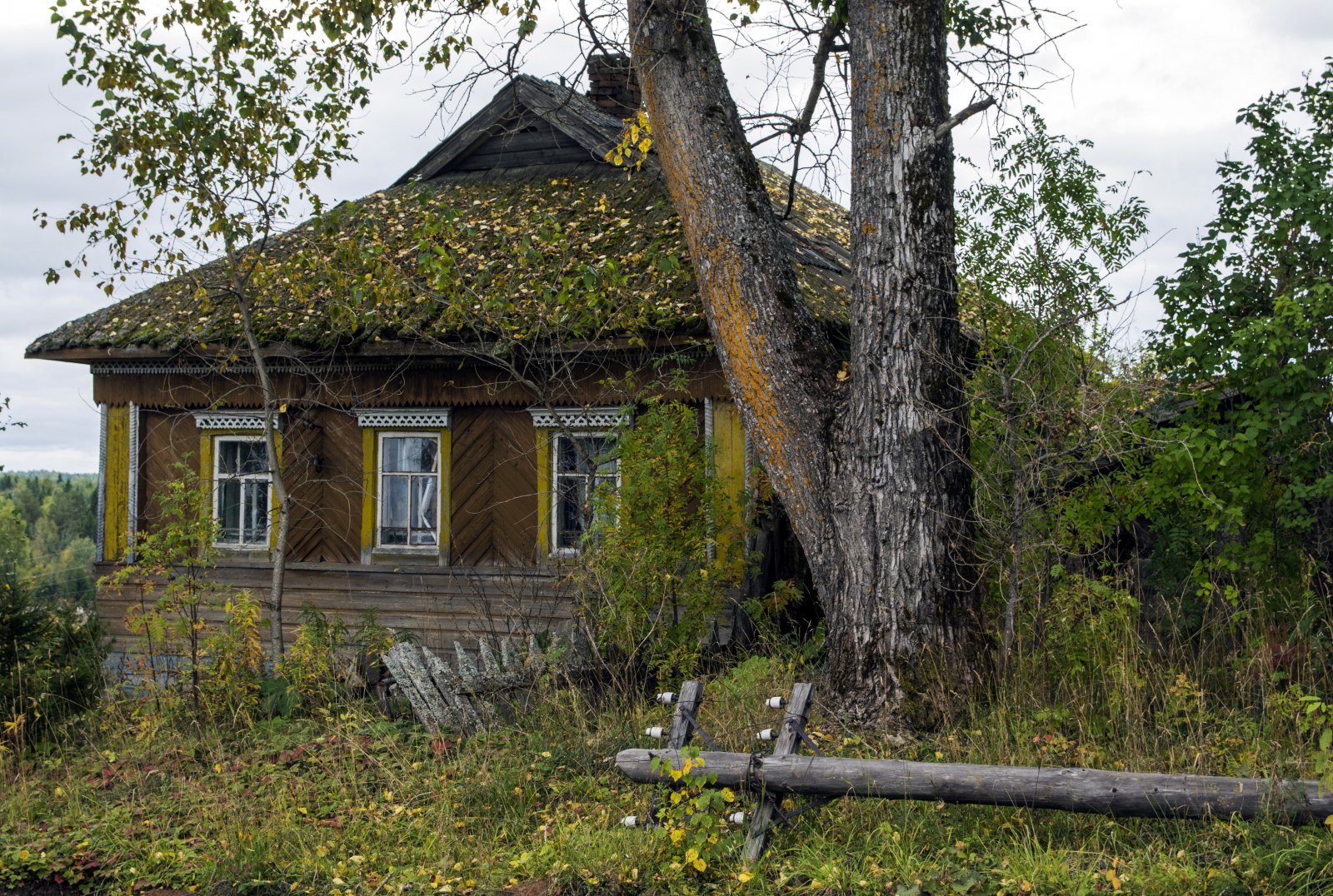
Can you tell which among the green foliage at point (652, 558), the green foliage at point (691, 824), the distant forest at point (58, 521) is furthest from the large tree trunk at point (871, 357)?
the distant forest at point (58, 521)

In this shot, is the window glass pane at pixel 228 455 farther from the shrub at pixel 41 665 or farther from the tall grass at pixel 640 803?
the tall grass at pixel 640 803

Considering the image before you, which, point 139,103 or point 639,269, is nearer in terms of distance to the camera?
point 139,103

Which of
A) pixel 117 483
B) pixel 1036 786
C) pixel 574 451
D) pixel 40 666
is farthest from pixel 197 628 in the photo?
pixel 1036 786

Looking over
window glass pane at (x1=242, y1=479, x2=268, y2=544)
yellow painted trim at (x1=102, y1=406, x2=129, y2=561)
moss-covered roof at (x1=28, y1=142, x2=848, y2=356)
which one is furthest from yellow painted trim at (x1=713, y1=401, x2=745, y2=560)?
yellow painted trim at (x1=102, y1=406, x2=129, y2=561)

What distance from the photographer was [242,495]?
11.9 meters

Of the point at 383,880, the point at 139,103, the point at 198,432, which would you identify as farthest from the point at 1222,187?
the point at 198,432

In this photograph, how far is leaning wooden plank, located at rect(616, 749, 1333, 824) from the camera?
4.43 meters

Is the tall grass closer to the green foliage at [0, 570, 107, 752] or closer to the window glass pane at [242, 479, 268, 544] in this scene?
the green foliage at [0, 570, 107, 752]

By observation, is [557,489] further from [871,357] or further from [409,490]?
[871,357]

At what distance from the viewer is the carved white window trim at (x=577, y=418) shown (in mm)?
10039

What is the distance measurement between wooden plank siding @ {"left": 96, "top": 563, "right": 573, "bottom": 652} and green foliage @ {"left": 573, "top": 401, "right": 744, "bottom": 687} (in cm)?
208

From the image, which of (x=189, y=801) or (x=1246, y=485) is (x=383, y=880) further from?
(x=1246, y=485)

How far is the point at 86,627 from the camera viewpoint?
9.01m

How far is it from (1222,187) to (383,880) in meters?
6.80
